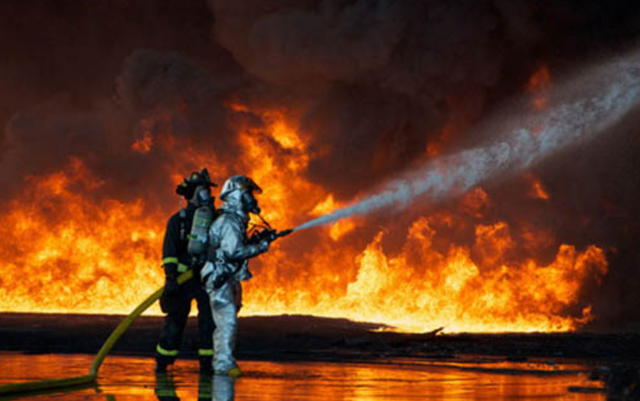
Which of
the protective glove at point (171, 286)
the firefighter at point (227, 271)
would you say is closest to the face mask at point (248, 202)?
the firefighter at point (227, 271)

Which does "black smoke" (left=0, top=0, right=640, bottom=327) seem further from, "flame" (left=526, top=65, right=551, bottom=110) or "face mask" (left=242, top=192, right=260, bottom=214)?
"face mask" (left=242, top=192, right=260, bottom=214)

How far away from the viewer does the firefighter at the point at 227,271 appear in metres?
10.8

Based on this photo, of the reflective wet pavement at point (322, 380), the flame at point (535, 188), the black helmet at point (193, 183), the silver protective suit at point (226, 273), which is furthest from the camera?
the flame at point (535, 188)

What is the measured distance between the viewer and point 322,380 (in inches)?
398

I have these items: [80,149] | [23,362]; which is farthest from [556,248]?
[23,362]

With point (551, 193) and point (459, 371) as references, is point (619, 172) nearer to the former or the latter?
point (551, 193)

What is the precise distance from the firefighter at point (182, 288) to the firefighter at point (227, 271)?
0.36m

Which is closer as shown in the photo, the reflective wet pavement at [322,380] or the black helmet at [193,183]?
the reflective wet pavement at [322,380]

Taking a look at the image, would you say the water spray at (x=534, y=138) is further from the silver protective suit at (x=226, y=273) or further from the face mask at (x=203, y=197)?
the silver protective suit at (x=226, y=273)

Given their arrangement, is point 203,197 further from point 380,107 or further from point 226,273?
point 380,107

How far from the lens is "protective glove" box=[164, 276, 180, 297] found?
1102 centimetres

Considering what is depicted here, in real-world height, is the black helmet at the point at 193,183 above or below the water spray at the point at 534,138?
below

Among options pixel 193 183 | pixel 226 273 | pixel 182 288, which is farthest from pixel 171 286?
pixel 193 183

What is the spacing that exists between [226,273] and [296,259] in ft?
59.9
